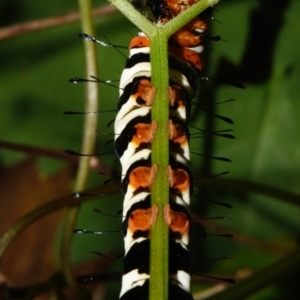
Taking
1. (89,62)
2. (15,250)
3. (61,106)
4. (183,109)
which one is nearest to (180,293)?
(183,109)

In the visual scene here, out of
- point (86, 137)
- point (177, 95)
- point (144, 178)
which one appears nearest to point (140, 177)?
point (144, 178)

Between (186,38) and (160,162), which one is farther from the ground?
(186,38)

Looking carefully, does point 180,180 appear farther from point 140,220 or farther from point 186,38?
point 186,38

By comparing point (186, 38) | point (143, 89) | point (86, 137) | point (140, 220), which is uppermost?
point (86, 137)

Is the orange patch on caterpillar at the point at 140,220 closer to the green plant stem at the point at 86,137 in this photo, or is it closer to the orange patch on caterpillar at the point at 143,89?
the orange patch on caterpillar at the point at 143,89

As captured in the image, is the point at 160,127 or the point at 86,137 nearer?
the point at 160,127

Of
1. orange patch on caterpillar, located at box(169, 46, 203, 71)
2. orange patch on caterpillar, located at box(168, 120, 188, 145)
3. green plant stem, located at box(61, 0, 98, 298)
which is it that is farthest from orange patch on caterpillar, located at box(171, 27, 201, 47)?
green plant stem, located at box(61, 0, 98, 298)

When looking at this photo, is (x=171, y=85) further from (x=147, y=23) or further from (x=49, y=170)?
(x=49, y=170)
